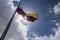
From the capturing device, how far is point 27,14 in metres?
36.0

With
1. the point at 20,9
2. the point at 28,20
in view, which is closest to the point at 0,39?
the point at 28,20

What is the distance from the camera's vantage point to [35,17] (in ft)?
114

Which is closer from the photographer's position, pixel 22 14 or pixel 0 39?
pixel 0 39

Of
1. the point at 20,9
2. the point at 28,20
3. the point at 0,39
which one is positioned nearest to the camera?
the point at 0,39

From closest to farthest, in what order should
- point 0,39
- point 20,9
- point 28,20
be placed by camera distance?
point 0,39
point 28,20
point 20,9

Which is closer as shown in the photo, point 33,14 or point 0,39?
point 0,39

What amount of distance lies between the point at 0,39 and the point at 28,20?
49.7 feet

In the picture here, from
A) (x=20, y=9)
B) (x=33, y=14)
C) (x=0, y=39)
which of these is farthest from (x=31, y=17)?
(x=0, y=39)

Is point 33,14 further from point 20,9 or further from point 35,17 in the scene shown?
point 20,9

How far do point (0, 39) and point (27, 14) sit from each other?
16.9m

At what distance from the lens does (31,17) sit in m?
35.2

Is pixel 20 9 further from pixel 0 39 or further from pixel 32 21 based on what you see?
pixel 0 39

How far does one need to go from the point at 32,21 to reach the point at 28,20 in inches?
38.4

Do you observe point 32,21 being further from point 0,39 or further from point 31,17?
point 0,39
